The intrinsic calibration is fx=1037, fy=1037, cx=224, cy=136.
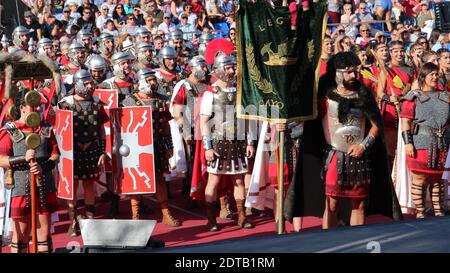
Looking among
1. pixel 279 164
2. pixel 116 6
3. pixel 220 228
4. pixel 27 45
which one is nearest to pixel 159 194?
pixel 220 228

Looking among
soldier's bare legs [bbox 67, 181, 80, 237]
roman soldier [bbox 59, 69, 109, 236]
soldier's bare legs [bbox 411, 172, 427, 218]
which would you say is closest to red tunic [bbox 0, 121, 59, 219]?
roman soldier [bbox 59, 69, 109, 236]

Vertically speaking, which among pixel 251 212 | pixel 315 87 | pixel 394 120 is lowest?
pixel 251 212

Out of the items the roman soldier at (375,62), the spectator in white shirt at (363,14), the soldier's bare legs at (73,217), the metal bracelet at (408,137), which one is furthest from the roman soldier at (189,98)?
the spectator in white shirt at (363,14)

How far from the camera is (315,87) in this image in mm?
8594

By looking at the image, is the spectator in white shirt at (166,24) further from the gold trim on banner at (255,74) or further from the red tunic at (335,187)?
the red tunic at (335,187)

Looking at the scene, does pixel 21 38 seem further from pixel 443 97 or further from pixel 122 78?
pixel 443 97

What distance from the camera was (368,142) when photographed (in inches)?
344

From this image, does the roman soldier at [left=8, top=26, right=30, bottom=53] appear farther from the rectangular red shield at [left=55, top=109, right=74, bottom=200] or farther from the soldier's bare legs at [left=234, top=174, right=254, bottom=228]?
the soldier's bare legs at [left=234, top=174, right=254, bottom=228]

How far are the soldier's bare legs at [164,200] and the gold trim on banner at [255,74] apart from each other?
2397 mm

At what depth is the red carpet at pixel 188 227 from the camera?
10.1m

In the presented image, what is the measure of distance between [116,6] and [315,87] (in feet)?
37.6

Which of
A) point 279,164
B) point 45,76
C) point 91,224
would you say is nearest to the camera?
point 91,224

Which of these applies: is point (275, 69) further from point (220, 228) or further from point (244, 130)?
point (220, 228)

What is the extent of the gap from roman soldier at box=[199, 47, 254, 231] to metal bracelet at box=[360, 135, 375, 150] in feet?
6.03
